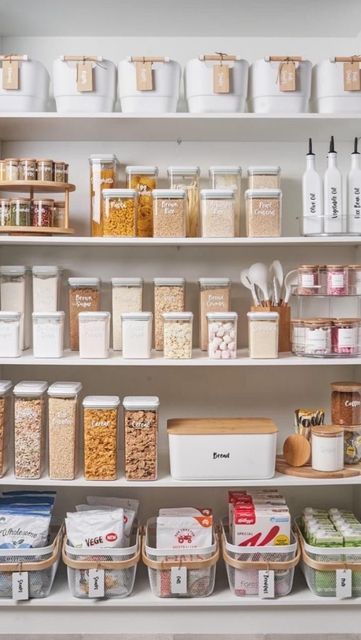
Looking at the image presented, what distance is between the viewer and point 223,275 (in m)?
2.58

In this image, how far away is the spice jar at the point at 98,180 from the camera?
7.60ft

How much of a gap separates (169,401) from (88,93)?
46.4 inches

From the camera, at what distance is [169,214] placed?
2.25 metres

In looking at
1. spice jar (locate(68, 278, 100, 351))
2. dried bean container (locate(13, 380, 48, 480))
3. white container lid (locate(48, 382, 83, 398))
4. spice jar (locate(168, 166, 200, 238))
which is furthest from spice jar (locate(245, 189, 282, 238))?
dried bean container (locate(13, 380, 48, 480))

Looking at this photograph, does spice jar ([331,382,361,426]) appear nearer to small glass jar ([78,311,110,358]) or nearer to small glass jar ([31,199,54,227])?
small glass jar ([78,311,110,358])

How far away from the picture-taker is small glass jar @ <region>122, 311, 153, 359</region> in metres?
2.24

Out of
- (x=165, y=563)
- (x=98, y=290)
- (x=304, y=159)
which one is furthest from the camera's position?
(x=304, y=159)

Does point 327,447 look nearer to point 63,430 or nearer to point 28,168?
point 63,430

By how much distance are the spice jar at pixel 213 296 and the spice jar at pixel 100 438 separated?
1.39 ft

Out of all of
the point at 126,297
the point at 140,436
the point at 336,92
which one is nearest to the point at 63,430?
the point at 140,436

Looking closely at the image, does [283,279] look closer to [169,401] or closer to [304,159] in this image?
[304,159]

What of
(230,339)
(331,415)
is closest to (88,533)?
(230,339)

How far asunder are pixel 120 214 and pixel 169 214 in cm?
17

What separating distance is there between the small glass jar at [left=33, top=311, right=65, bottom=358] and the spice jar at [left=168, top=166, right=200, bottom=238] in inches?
21.8
